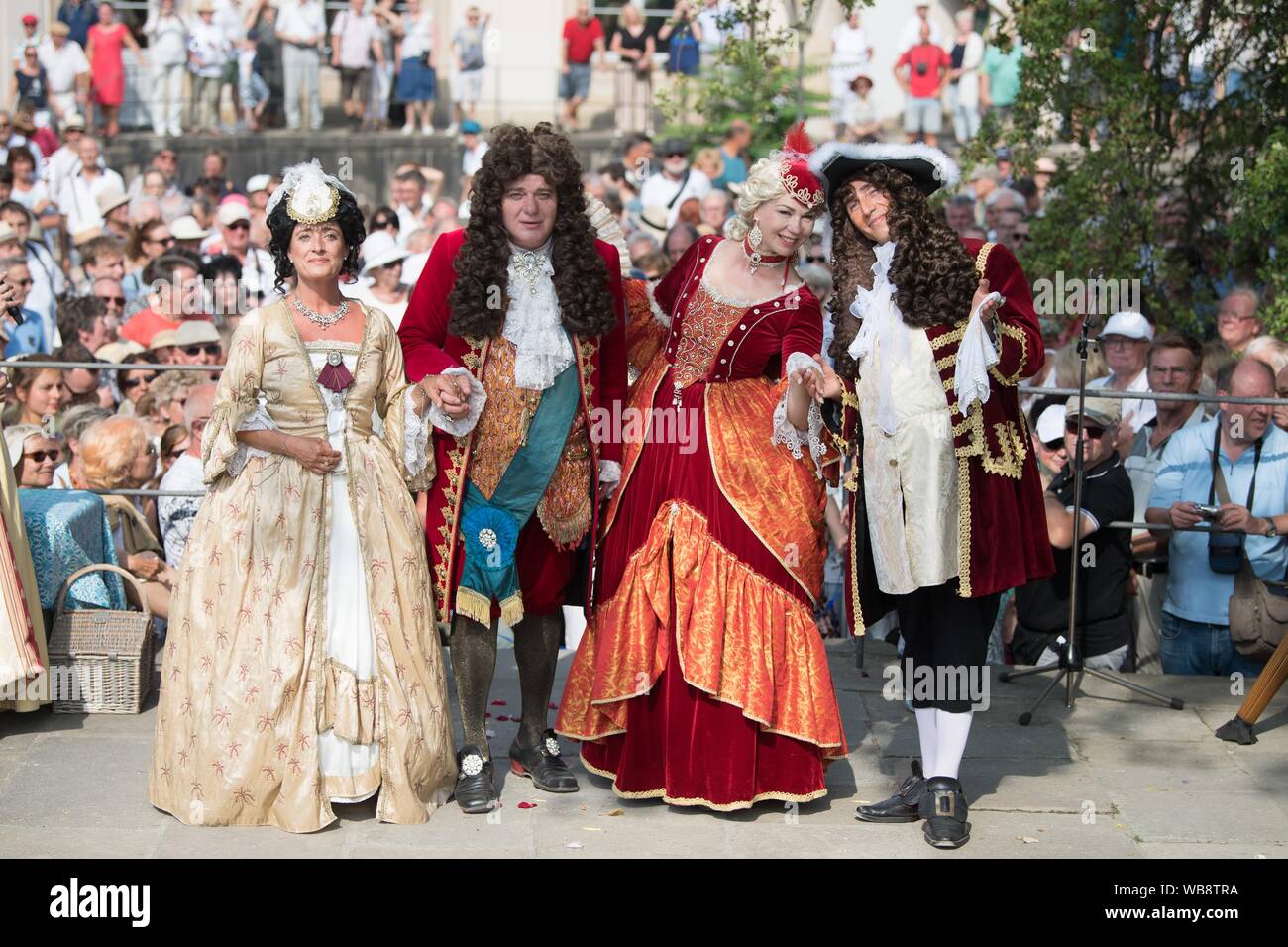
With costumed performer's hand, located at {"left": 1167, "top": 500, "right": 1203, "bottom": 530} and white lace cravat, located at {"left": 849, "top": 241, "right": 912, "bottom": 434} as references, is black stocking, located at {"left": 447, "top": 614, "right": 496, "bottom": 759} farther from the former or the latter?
costumed performer's hand, located at {"left": 1167, "top": 500, "right": 1203, "bottom": 530}

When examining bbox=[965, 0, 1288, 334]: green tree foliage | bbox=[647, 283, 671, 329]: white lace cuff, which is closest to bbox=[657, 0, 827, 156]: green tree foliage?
bbox=[965, 0, 1288, 334]: green tree foliage

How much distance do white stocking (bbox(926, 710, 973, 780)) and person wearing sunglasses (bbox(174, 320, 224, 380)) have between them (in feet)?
16.2

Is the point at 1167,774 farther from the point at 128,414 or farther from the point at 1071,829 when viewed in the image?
the point at 128,414

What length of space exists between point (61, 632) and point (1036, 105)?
5454 mm

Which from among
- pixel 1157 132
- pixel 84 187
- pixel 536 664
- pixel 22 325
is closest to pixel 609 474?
pixel 536 664

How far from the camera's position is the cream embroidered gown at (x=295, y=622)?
4816mm

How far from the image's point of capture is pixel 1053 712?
6102 millimetres

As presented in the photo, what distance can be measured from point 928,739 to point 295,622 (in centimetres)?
189

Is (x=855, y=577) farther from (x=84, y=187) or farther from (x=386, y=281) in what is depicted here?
(x=84, y=187)

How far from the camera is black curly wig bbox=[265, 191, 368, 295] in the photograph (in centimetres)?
488

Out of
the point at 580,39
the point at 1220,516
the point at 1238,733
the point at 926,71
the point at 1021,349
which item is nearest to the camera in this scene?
the point at 1021,349

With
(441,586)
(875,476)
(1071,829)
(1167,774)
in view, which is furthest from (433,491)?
(1167,774)

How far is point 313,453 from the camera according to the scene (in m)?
4.87

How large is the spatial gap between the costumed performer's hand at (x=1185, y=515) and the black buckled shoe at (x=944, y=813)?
2.05m
